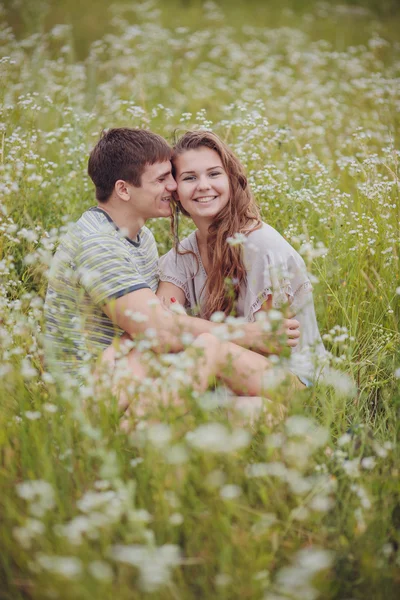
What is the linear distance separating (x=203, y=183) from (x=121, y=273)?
31.9 inches

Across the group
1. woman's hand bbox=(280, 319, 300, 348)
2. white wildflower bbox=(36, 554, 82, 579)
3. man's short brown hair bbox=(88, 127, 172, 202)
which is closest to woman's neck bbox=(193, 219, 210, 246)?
man's short brown hair bbox=(88, 127, 172, 202)

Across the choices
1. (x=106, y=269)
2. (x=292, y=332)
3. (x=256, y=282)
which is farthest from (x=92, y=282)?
(x=292, y=332)

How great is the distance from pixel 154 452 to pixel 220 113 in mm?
5645

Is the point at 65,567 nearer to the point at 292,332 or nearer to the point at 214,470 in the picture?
the point at 214,470

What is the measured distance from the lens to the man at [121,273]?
9.03ft

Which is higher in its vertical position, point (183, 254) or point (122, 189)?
point (122, 189)

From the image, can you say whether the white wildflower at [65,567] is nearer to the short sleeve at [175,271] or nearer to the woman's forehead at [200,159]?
the short sleeve at [175,271]

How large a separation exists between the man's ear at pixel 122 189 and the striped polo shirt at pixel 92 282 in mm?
139

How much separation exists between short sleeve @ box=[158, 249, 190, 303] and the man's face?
309 mm

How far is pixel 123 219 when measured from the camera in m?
3.36

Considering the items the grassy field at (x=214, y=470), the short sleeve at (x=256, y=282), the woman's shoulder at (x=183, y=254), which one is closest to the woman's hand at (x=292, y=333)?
the short sleeve at (x=256, y=282)

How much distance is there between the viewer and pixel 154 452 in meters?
1.87

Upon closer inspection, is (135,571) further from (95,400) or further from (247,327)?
(247,327)

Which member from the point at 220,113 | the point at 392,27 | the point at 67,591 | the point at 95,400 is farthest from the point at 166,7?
the point at 67,591
